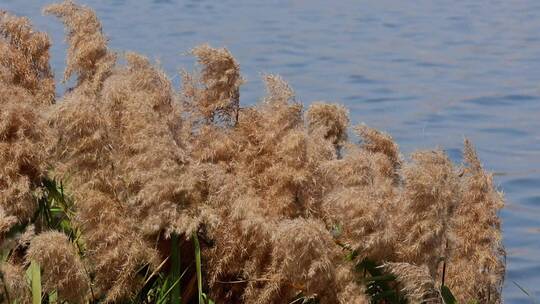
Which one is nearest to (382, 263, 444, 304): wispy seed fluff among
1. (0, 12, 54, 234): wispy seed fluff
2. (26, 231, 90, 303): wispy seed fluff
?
(26, 231, 90, 303): wispy seed fluff

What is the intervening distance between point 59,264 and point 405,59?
33.8ft

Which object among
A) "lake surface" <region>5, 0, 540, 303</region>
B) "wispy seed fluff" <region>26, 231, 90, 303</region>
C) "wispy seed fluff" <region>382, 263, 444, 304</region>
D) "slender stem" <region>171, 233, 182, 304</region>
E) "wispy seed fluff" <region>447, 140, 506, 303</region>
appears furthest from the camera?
"lake surface" <region>5, 0, 540, 303</region>

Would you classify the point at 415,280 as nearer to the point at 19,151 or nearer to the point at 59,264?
the point at 59,264

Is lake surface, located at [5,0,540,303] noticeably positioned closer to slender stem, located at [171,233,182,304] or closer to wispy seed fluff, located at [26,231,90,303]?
slender stem, located at [171,233,182,304]

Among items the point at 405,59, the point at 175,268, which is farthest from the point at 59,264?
the point at 405,59

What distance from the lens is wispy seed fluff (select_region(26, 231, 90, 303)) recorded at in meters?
2.37

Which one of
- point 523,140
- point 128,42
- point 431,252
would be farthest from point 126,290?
point 128,42

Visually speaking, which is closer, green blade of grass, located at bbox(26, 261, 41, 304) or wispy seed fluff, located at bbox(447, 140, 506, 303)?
green blade of grass, located at bbox(26, 261, 41, 304)

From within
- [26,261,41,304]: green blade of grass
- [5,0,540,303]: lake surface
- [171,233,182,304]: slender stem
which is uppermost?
[26,261,41,304]: green blade of grass

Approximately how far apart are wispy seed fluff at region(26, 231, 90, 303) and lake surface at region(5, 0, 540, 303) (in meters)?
3.99

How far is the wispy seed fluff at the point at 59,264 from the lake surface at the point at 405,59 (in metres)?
3.99

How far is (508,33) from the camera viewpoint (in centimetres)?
1381

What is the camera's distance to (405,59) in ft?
40.8

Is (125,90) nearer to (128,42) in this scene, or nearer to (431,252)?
(431,252)
